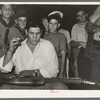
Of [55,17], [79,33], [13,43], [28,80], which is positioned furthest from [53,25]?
[28,80]

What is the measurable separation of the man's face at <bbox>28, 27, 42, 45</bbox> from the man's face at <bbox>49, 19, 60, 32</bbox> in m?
0.08

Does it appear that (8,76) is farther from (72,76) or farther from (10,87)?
(72,76)

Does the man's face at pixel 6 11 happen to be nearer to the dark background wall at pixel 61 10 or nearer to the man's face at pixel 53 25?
the dark background wall at pixel 61 10

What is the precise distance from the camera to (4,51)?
1502 mm

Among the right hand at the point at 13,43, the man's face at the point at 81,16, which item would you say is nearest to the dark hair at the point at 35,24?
the right hand at the point at 13,43

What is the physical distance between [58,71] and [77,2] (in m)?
0.45

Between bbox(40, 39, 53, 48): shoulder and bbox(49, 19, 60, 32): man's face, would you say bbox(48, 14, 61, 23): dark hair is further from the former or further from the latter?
bbox(40, 39, 53, 48): shoulder

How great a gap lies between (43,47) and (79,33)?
24cm

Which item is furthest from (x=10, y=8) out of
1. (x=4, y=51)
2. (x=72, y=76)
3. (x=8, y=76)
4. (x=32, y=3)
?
(x=72, y=76)

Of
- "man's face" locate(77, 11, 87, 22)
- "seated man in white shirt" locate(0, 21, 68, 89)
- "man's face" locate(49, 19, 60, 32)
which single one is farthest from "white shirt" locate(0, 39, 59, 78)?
"man's face" locate(77, 11, 87, 22)

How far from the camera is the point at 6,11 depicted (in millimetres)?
1518

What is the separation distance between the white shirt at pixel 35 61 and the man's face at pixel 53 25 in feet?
0.39

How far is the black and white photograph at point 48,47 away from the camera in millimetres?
1500

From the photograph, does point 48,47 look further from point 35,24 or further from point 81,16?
point 81,16
